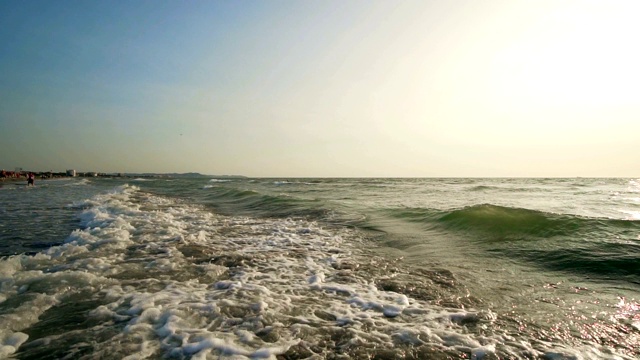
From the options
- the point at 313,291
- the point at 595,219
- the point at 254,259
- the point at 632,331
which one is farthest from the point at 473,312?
the point at 595,219

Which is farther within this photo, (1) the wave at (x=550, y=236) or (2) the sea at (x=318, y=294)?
(1) the wave at (x=550, y=236)

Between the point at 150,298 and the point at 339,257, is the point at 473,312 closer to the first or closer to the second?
the point at 339,257

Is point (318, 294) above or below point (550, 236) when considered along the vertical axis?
below

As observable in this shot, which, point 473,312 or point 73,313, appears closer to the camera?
point 73,313

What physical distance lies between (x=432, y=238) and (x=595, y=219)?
598cm

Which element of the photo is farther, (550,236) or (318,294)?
(550,236)

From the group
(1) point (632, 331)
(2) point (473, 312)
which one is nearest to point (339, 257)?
(2) point (473, 312)

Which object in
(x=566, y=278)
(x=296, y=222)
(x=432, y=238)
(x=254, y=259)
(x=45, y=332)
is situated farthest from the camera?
(x=296, y=222)

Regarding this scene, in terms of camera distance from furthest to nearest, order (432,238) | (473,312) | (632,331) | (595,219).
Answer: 1. (595,219)
2. (432,238)
3. (473,312)
4. (632,331)

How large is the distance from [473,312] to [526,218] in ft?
29.1

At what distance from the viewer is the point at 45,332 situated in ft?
11.6

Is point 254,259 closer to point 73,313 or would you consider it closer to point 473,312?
point 73,313

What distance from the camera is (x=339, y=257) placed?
756 cm

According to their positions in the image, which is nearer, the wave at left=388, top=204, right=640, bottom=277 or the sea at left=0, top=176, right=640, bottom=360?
the sea at left=0, top=176, right=640, bottom=360
